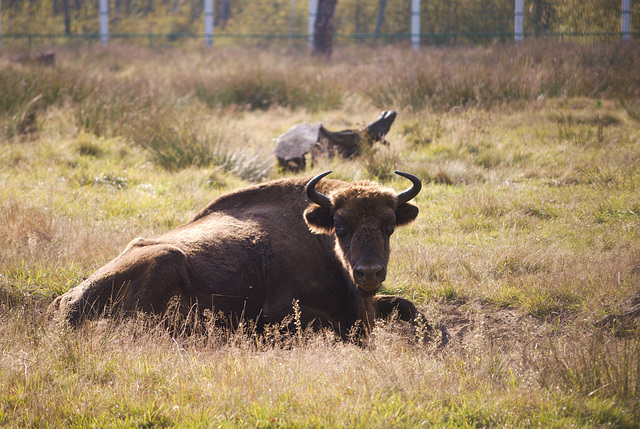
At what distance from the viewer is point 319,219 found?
5.50 metres

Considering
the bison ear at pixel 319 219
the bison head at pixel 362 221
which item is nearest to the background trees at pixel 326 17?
the bison head at pixel 362 221

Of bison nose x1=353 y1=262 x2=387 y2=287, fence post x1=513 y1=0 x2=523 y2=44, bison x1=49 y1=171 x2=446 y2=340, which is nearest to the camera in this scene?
bison nose x1=353 y1=262 x2=387 y2=287

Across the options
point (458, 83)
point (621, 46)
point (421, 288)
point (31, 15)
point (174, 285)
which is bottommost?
point (421, 288)

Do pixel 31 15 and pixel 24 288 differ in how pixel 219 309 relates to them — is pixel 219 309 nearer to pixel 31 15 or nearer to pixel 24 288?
pixel 24 288

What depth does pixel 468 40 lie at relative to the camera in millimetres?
24562

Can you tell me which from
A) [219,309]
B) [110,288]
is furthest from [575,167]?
[110,288]

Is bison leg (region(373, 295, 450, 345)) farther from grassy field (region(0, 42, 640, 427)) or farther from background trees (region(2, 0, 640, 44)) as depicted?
background trees (region(2, 0, 640, 44))

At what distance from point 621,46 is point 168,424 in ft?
49.8

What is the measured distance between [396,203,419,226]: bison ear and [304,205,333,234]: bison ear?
643 mm

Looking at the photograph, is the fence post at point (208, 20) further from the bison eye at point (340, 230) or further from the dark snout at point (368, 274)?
the dark snout at point (368, 274)

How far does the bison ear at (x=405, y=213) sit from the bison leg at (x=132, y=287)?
2020 mm

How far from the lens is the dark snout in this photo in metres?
4.73

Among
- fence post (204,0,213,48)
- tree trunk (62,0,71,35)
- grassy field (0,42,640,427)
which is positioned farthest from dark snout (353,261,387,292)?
tree trunk (62,0,71,35)

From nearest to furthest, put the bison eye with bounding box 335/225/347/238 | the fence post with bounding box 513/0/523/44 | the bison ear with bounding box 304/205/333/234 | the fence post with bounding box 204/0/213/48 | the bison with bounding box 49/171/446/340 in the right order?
the bison with bounding box 49/171/446/340, the bison eye with bounding box 335/225/347/238, the bison ear with bounding box 304/205/333/234, the fence post with bounding box 513/0/523/44, the fence post with bounding box 204/0/213/48
